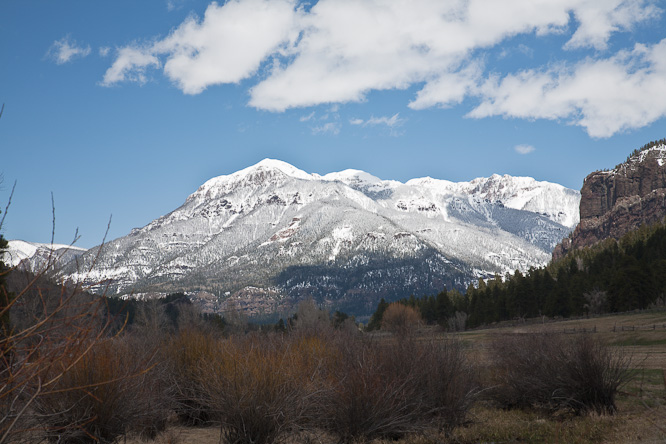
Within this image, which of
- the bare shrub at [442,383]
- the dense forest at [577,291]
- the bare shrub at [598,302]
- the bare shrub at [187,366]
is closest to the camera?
the bare shrub at [442,383]

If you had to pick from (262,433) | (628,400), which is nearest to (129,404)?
(262,433)

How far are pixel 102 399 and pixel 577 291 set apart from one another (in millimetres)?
79548

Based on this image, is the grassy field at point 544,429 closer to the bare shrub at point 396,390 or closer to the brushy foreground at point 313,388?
the brushy foreground at point 313,388

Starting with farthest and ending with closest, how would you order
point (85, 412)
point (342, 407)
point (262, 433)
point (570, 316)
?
1. point (570, 316)
2. point (342, 407)
3. point (262, 433)
4. point (85, 412)

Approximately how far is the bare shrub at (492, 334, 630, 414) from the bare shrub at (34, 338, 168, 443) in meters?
11.3

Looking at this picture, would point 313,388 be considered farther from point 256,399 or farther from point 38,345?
point 38,345

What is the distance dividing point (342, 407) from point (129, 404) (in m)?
5.02

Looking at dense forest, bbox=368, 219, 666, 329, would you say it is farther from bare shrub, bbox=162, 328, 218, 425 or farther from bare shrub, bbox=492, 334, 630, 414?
bare shrub, bbox=162, 328, 218, 425

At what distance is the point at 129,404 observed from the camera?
38.1 ft

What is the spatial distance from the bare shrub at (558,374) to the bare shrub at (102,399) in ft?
36.9

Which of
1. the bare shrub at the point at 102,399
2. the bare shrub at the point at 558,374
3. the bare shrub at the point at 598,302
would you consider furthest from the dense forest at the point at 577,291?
the bare shrub at the point at 102,399

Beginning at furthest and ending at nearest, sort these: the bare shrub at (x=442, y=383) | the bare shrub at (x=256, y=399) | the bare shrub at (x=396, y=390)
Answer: the bare shrub at (x=442, y=383) < the bare shrub at (x=396, y=390) < the bare shrub at (x=256, y=399)

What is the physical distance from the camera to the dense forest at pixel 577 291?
69938 mm

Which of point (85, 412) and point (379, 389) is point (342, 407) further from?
point (85, 412)
